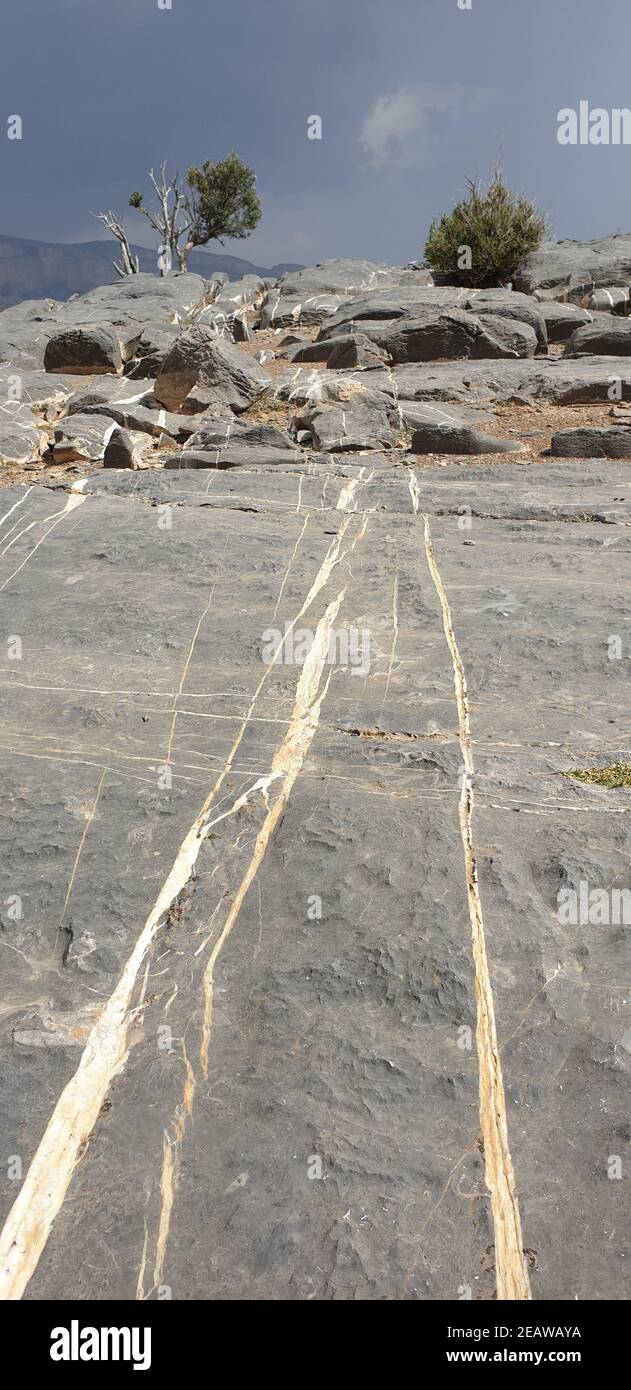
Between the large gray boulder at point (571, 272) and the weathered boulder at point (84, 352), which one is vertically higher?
the large gray boulder at point (571, 272)

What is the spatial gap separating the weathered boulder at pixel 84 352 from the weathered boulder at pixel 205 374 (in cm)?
334

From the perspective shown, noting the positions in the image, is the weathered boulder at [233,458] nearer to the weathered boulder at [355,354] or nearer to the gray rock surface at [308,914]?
the gray rock surface at [308,914]

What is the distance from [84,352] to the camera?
555 inches

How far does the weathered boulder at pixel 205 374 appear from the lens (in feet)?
36.0

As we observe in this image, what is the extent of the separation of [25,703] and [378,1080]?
9.26 feet

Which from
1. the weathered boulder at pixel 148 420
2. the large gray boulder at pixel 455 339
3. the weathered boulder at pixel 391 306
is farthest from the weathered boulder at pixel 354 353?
the weathered boulder at pixel 148 420

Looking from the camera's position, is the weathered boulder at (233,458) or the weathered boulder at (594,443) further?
the weathered boulder at (594,443)

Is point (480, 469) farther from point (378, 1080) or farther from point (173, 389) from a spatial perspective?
point (378, 1080)

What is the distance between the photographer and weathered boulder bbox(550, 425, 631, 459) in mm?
8414

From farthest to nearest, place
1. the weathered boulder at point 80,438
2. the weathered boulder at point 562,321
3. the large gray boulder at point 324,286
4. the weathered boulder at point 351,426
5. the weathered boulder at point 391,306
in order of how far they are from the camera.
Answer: the large gray boulder at point 324,286
the weathered boulder at point 391,306
the weathered boulder at point 562,321
the weathered boulder at point 80,438
the weathered boulder at point 351,426

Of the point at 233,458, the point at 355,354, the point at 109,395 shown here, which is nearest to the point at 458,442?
the point at 233,458

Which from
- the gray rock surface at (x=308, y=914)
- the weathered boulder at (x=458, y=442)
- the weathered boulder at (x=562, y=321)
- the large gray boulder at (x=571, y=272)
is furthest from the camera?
the large gray boulder at (x=571, y=272)

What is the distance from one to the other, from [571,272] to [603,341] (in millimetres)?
6514
